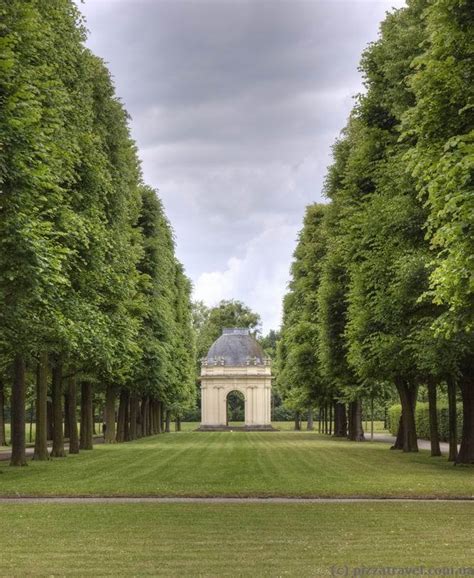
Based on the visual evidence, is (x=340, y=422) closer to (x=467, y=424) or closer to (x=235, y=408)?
(x=467, y=424)

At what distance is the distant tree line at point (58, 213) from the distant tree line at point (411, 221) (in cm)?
850

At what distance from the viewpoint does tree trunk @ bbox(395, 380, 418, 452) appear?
3797 cm

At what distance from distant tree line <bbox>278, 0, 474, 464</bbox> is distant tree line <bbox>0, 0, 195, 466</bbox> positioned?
8.50m

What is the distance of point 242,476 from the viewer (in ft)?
80.4

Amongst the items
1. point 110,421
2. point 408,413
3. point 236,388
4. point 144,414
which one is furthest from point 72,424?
point 236,388

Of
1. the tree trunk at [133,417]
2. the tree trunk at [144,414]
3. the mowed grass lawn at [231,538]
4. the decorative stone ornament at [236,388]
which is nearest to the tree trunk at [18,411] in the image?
the mowed grass lawn at [231,538]

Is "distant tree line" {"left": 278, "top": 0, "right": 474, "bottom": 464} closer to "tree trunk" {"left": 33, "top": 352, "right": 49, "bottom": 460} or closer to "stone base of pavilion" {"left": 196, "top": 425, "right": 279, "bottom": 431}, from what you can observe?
"tree trunk" {"left": 33, "top": 352, "right": 49, "bottom": 460}

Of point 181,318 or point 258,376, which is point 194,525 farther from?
point 258,376

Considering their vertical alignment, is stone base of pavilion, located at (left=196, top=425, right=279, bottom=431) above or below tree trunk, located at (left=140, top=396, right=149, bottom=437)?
below

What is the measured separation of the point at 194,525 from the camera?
1448 cm

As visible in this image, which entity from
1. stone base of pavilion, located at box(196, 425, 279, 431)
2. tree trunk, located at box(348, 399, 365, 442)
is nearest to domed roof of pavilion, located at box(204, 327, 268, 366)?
A: stone base of pavilion, located at box(196, 425, 279, 431)

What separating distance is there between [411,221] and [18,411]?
1350 centimetres

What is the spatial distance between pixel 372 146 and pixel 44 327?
14.3 metres

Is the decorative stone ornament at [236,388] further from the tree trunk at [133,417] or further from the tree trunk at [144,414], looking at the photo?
the tree trunk at [133,417]
